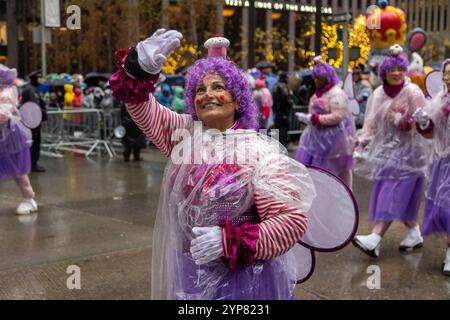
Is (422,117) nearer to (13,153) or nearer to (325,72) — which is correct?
(325,72)

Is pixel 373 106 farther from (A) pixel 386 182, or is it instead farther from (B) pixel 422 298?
(B) pixel 422 298

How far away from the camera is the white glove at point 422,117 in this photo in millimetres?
4684

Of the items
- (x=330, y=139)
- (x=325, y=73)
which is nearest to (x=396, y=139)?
(x=330, y=139)

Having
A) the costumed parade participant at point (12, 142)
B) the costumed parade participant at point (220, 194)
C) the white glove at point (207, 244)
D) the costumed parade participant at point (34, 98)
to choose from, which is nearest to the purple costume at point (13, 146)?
the costumed parade participant at point (12, 142)

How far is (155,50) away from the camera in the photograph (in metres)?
2.11

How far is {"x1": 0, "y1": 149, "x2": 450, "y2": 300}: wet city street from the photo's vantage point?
4172 millimetres

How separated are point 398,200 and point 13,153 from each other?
4.18m

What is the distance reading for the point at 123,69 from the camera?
2.19m

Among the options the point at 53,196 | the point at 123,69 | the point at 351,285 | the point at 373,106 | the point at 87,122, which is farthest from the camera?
the point at 87,122

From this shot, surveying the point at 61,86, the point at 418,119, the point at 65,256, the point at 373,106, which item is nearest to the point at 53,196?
the point at 65,256

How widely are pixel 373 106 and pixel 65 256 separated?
3115 millimetres

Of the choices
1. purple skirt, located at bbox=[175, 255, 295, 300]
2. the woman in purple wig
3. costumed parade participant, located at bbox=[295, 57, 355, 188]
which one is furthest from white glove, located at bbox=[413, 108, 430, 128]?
purple skirt, located at bbox=[175, 255, 295, 300]

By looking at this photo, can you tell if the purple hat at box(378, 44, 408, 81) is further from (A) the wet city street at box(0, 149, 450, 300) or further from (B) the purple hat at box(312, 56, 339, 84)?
(A) the wet city street at box(0, 149, 450, 300)

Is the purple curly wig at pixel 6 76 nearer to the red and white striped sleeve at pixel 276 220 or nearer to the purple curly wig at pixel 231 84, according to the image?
the purple curly wig at pixel 231 84
